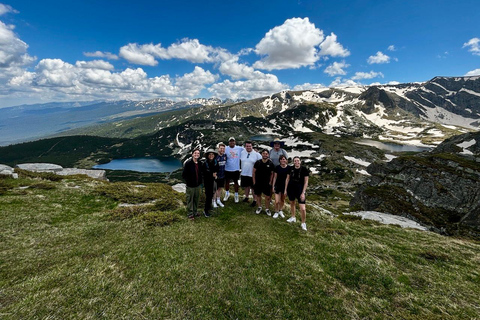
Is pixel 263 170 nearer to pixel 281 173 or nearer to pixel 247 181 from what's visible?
pixel 281 173

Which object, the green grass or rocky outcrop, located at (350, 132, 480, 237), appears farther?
rocky outcrop, located at (350, 132, 480, 237)

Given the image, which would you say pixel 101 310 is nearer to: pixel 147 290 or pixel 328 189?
pixel 147 290

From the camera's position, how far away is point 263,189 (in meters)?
16.5

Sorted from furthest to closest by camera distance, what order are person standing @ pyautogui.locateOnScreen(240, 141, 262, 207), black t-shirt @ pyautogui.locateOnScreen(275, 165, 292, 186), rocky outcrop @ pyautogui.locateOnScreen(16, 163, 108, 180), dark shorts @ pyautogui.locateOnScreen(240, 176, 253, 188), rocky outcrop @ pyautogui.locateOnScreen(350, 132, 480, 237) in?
rocky outcrop @ pyautogui.locateOnScreen(350, 132, 480, 237)
rocky outcrop @ pyautogui.locateOnScreen(16, 163, 108, 180)
dark shorts @ pyautogui.locateOnScreen(240, 176, 253, 188)
person standing @ pyautogui.locateOnScreen(240, 141, 262, 207)
black t-shirt @ pyautogui.locateOnScreen(275, 165, 292, 186)

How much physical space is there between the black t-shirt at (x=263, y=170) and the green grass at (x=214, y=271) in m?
3.25

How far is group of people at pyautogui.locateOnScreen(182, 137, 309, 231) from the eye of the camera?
1424 cm

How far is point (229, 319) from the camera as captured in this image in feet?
21.6

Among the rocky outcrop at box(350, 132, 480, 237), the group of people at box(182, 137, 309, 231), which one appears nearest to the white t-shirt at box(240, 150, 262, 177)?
the group of people at box(182, 137, 309, 231)

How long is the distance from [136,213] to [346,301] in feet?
47.7

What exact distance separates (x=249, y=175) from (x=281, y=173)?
302 cm

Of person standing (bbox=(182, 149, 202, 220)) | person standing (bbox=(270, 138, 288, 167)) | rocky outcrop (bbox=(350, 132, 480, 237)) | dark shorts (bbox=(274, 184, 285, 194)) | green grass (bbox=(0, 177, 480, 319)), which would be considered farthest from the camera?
rocky outcrop (bbox=(350, 132, 480, 237))

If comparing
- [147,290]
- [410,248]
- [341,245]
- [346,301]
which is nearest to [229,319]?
[147,290]

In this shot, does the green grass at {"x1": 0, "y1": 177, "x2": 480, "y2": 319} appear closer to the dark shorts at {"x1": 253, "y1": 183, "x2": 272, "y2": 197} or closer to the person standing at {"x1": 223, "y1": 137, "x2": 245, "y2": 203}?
the dark shorts at {"x1": 253, "y1": 183, "x2": 272, "y2": 197}

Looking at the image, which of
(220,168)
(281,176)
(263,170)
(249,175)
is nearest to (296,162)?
(281,176)
